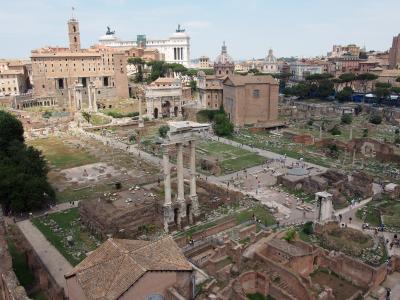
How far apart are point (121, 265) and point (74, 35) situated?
9400 cm

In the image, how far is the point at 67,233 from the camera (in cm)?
2967

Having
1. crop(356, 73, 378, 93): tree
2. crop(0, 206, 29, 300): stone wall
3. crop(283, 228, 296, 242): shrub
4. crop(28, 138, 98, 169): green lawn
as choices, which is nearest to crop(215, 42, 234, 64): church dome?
crop(356, 73, 378, 93): tree

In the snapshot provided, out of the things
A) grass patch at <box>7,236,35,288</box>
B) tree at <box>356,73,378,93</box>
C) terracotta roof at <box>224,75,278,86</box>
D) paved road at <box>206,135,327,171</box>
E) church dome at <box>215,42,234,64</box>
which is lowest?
grass patch at <box>7,236,35,288</box>

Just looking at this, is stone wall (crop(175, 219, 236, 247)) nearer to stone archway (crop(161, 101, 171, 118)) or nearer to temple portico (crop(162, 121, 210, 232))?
temple portico (crop(162, 121, 210, 232))

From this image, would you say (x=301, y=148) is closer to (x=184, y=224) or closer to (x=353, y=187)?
(x=353, y=187)

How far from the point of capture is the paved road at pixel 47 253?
79.4ft

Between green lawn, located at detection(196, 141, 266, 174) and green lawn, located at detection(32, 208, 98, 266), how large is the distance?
18.6 meters

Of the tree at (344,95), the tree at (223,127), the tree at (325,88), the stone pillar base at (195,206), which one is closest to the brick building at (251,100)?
the tree at (223,127)

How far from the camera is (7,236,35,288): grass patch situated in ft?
75.4

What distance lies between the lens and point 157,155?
51.8m

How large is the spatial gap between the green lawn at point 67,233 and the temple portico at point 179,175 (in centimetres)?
621

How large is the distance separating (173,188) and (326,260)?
18163 millimetres

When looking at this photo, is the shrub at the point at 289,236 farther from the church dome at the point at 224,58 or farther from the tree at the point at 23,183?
the church dome at the point at 224,58

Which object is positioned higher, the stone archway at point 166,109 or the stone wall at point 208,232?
the stone archway at point 166,109
